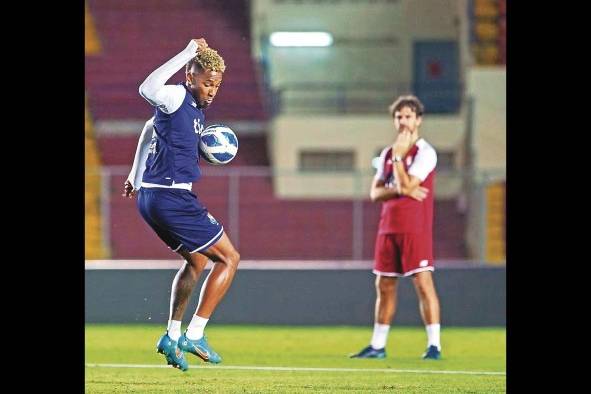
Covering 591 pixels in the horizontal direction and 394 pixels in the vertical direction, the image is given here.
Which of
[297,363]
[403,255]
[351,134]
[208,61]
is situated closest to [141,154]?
[208,61]

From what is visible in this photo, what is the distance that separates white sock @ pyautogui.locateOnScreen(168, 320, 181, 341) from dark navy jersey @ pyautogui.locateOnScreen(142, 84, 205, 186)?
719 mm

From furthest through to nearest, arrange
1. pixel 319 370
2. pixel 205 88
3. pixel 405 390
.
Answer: pixel 319 370, pixel 405 390, pixel 205 88

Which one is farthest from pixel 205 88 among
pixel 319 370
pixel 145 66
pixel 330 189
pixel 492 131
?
pixel 145 66

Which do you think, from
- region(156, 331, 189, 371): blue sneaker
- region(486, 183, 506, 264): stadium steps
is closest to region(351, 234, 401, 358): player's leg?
region(156, 331, 189, 371): blue sneaker

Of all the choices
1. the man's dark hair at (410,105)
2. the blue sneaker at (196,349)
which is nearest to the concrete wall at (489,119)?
the man's dark hair at (410,105)

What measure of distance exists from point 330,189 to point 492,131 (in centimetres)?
285

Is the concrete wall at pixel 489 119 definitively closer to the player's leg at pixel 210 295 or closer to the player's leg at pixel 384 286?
the player's leg at pixel 384 286

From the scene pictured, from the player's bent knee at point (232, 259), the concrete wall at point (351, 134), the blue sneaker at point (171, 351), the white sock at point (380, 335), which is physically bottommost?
the white sock at point (380, 335)

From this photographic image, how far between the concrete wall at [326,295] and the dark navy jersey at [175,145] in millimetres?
6337

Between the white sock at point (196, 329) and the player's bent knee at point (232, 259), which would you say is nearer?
the white sock at point (196, 329)

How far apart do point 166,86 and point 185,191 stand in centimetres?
56

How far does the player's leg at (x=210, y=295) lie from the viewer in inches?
278

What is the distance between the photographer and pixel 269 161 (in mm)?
20891

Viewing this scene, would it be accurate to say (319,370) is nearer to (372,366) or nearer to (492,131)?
(372,366)
